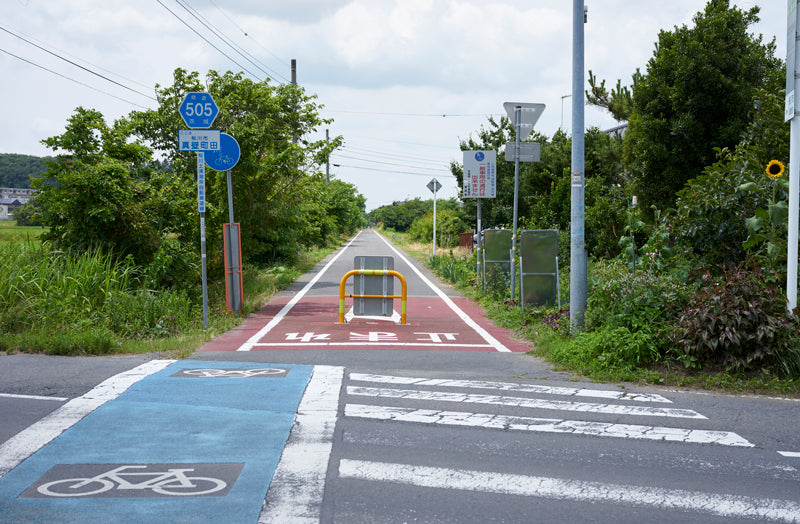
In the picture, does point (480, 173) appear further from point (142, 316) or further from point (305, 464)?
point (305, 464)

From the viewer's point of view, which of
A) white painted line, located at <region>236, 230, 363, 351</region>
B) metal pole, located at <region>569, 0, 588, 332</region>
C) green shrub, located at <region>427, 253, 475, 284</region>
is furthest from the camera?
green shrub, located at <region>427, 253, 475, 284</region>

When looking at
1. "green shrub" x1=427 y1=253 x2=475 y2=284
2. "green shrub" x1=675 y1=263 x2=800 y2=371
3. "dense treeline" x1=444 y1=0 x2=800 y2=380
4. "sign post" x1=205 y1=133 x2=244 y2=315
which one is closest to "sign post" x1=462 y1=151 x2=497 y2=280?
"green shrub" x1=427 y1=253 x2=475 y2=284

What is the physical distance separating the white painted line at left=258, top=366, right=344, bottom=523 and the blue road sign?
18.2 feet

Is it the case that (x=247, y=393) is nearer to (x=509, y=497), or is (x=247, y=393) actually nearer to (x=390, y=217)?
(x=509, y=497)

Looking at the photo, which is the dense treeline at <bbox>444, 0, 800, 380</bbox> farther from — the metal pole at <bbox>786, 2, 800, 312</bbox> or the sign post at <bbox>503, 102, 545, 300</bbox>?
the sign post at <bbox>503, 102, 545, 300</bbox>

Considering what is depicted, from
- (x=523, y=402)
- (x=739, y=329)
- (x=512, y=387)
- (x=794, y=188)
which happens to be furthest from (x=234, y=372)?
(x=794, y=188)

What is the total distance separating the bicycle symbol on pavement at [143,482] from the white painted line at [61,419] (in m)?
0.48

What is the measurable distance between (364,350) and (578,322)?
3027 mm

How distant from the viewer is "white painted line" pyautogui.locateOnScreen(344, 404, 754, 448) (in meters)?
5.29

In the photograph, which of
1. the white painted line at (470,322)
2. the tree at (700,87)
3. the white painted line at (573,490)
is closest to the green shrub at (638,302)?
the white painted line at (470,322)

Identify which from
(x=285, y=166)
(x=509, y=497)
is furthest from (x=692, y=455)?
(x=285, y=166)

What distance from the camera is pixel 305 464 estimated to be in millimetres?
4504

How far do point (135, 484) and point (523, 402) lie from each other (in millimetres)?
3607

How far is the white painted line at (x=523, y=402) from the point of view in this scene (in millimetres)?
6043
